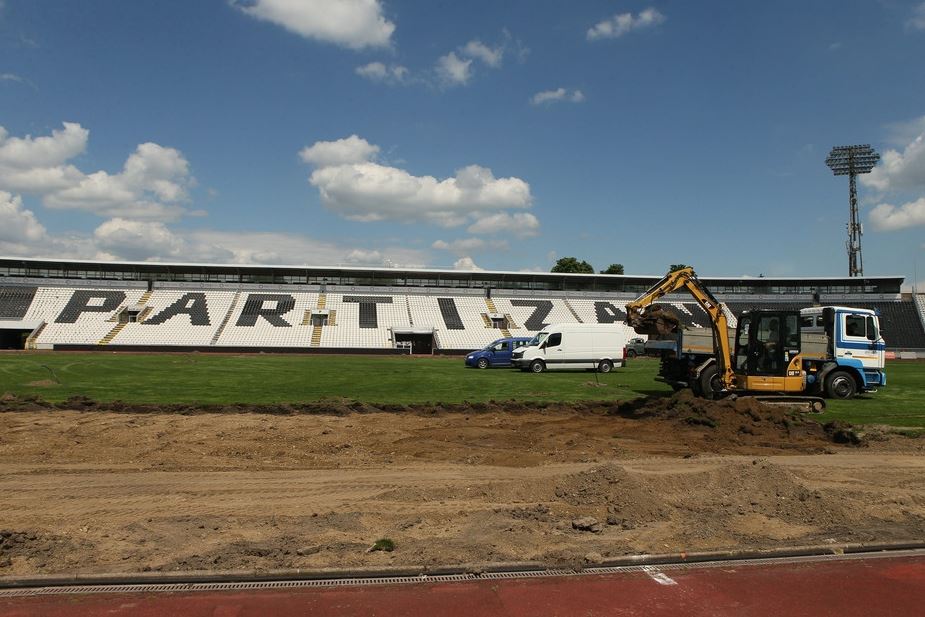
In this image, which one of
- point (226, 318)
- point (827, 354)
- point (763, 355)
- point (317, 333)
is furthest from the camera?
point (226, 318)

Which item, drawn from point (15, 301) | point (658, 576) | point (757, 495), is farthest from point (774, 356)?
point (15, 301)

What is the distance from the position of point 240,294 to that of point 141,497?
53305 mm

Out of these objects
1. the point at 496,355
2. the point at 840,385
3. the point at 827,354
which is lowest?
the point at 840,385

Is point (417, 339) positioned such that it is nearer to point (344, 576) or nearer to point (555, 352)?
point (555, 352)

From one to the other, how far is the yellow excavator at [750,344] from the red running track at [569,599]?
33.6 ft

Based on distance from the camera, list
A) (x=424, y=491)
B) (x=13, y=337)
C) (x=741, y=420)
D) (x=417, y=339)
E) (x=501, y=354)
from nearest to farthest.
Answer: (x=424, y=491) → (x=741, y=420) → (x=501, y=354) → (x=13, y=337) → (x=417, y=339)

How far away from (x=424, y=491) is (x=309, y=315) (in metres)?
48.3

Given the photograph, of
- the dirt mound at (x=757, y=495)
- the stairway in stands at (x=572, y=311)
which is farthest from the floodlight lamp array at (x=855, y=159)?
the dirt mound at (x=757, y=495)

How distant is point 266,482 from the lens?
853 centimetres

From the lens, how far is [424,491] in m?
8.02

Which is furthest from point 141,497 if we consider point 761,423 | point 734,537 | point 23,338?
point 23,338

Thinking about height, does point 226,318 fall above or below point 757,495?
above

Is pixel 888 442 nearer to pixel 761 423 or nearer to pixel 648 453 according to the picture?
pixel 761 423

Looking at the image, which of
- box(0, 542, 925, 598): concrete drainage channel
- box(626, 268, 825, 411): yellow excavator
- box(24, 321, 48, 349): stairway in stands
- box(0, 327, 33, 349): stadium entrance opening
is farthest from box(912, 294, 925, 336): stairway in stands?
box(0, 327, 33, 349): stadium entrance opening
